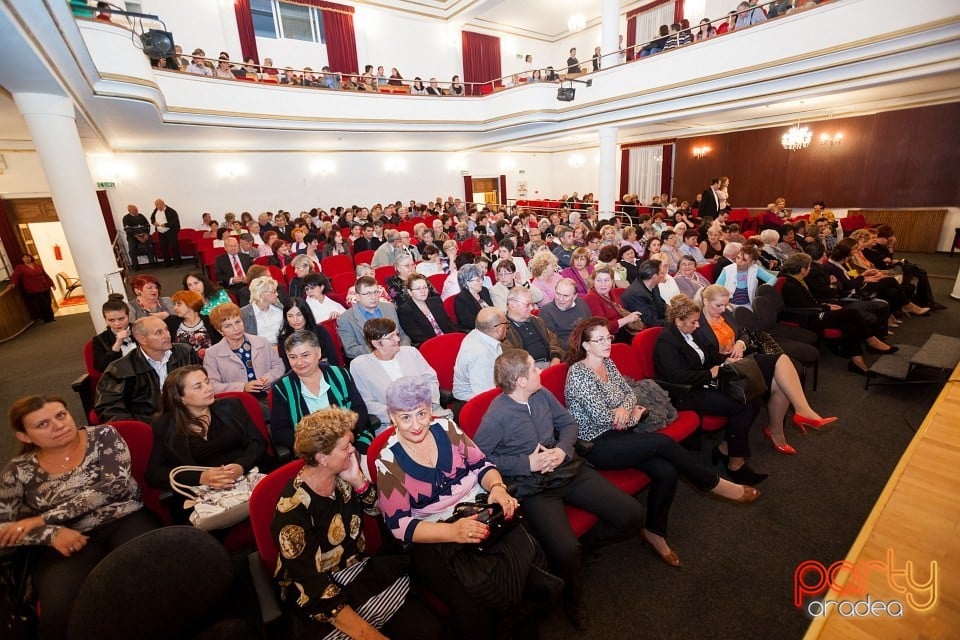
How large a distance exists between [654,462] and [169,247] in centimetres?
1263

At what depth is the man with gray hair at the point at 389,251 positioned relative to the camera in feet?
22.0

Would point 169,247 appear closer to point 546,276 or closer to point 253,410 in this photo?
point 546,276

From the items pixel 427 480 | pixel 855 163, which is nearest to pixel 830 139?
pixel 855 163

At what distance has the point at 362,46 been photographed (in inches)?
563

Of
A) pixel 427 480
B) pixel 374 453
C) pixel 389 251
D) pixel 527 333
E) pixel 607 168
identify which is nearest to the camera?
pixel 427 480

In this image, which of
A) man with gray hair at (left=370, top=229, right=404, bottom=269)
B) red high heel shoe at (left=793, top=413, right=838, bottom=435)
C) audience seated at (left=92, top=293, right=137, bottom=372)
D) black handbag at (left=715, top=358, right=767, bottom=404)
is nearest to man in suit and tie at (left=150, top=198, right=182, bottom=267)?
man with gray hair at (left=370, top=229, right=404, bottom=269)

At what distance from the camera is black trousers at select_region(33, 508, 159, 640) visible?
5.24ft

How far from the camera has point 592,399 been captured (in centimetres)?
245

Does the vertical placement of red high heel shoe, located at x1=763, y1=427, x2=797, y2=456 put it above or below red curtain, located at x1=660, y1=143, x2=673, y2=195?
below

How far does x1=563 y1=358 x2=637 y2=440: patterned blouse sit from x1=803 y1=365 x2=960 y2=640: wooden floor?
1127 mm

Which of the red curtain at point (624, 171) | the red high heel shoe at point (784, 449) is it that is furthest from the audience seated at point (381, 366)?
the red curtain at point (624, 171)

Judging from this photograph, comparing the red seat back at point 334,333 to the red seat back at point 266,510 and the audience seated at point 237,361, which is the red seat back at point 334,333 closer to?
the audience seated at point 237,361

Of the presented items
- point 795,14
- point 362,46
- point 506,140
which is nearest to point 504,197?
point 506,140

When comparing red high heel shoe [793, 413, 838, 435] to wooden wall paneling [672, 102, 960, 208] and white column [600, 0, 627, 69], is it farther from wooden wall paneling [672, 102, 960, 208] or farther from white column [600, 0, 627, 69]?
wooden wall paneling [672, 102, 960, 208]
